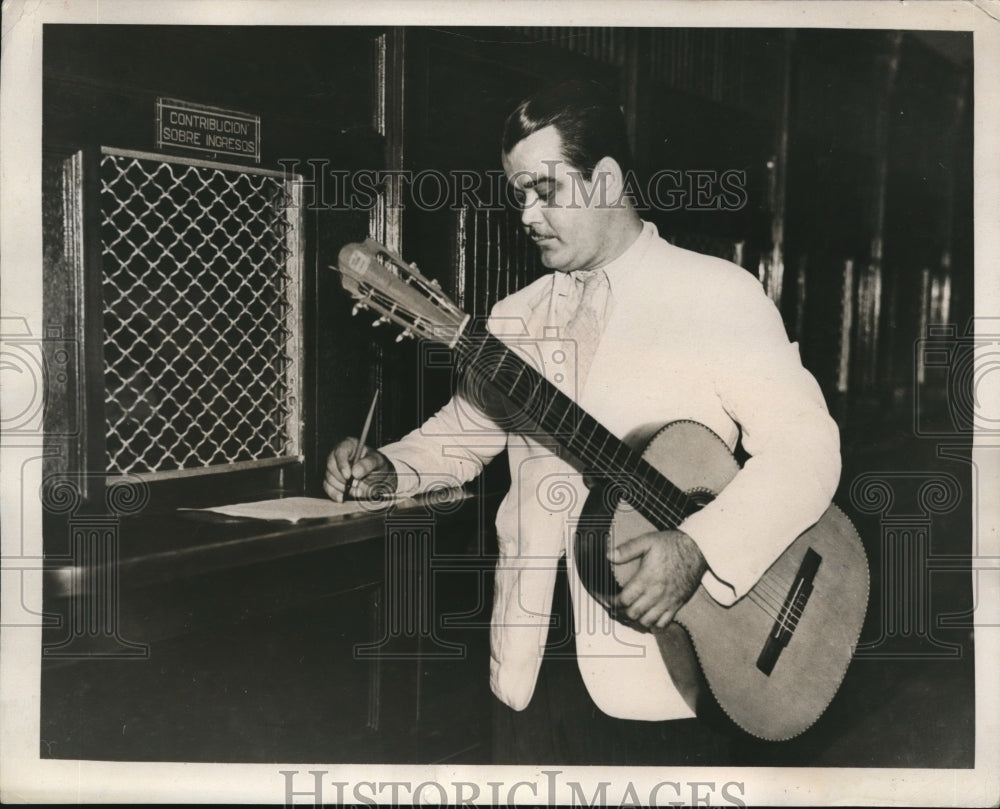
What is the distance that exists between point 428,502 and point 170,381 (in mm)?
523

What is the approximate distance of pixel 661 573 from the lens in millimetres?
1410

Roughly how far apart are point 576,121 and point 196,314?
790 millimetres

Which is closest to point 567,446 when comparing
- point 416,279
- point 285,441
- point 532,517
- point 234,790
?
point 532,517

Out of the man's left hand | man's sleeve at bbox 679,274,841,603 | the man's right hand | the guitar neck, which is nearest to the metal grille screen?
the man's right hand

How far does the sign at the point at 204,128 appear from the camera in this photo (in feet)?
4.68

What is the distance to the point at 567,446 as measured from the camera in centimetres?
144

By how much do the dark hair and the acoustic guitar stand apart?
1.19 ft

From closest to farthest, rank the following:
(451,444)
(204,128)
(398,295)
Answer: (398,295) < (204,128) < (451,444)

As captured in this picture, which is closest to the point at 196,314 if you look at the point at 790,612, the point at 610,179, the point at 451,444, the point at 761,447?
the point at 451,444

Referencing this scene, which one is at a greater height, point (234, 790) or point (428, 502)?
point (428, 502)

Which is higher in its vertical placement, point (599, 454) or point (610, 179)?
point (610, 179)

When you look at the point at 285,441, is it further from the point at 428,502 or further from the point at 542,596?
the point at 542,596

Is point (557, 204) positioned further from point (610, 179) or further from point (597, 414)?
point (597, 414)

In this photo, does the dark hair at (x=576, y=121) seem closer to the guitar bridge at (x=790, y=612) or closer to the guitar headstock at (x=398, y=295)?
the guitar headstock at (x=398, y=295)
